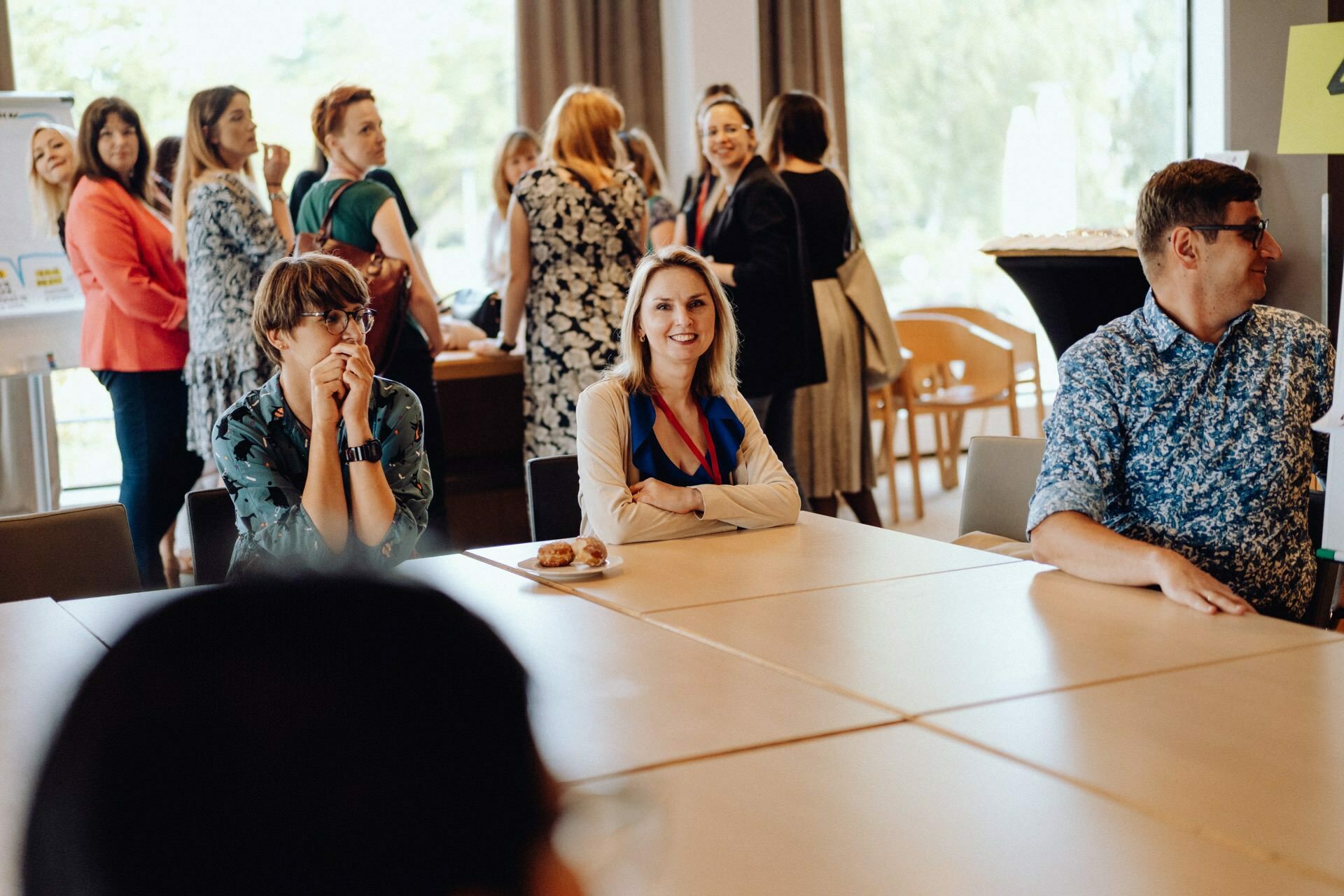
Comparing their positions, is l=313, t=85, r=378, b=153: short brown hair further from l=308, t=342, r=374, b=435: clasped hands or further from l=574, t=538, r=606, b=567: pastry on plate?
l=574, t=538, r=606, b=567: pastry on plate

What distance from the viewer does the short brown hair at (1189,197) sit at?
2236 mm

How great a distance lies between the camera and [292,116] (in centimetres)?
618

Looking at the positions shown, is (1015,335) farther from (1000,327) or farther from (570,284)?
(570,284)

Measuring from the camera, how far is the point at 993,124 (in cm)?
770

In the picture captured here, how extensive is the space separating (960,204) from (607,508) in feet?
18.8

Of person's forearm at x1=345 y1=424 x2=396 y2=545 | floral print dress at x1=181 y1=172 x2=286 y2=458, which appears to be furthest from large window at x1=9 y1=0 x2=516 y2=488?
person's forearm at x1=345 y1=424 x2=396 y2=545

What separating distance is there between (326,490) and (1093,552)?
4.36 ft

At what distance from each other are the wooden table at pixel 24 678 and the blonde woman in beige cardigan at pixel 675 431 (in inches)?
37.1

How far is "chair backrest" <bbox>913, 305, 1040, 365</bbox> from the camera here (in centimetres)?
653

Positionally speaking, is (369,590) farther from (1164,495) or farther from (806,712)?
(1164,495)

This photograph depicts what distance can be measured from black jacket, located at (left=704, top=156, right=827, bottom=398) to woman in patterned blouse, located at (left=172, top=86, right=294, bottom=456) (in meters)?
1.35

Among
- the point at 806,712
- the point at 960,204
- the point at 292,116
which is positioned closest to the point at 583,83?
the point at 292,116

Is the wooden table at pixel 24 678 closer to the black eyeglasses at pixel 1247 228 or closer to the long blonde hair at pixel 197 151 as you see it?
the black eyeglasses at pixel 1247 228

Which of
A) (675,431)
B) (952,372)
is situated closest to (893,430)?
(952,372)
